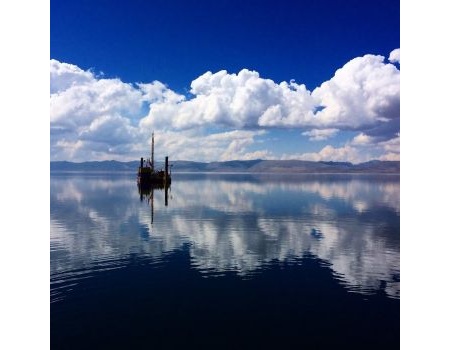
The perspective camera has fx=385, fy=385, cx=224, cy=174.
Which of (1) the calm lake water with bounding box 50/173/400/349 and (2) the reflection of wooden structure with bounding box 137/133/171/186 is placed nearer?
(1) the calm lake water with bounding box 50/173/400/349

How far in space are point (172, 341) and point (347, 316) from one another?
266 inches

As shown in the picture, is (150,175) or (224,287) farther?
(150,175)

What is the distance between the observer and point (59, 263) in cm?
2209

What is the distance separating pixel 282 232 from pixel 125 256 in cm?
1426

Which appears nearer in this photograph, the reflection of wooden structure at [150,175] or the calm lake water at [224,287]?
the calm lake water at [224,287]

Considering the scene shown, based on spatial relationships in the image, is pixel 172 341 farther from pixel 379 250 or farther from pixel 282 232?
pixel 282 232
